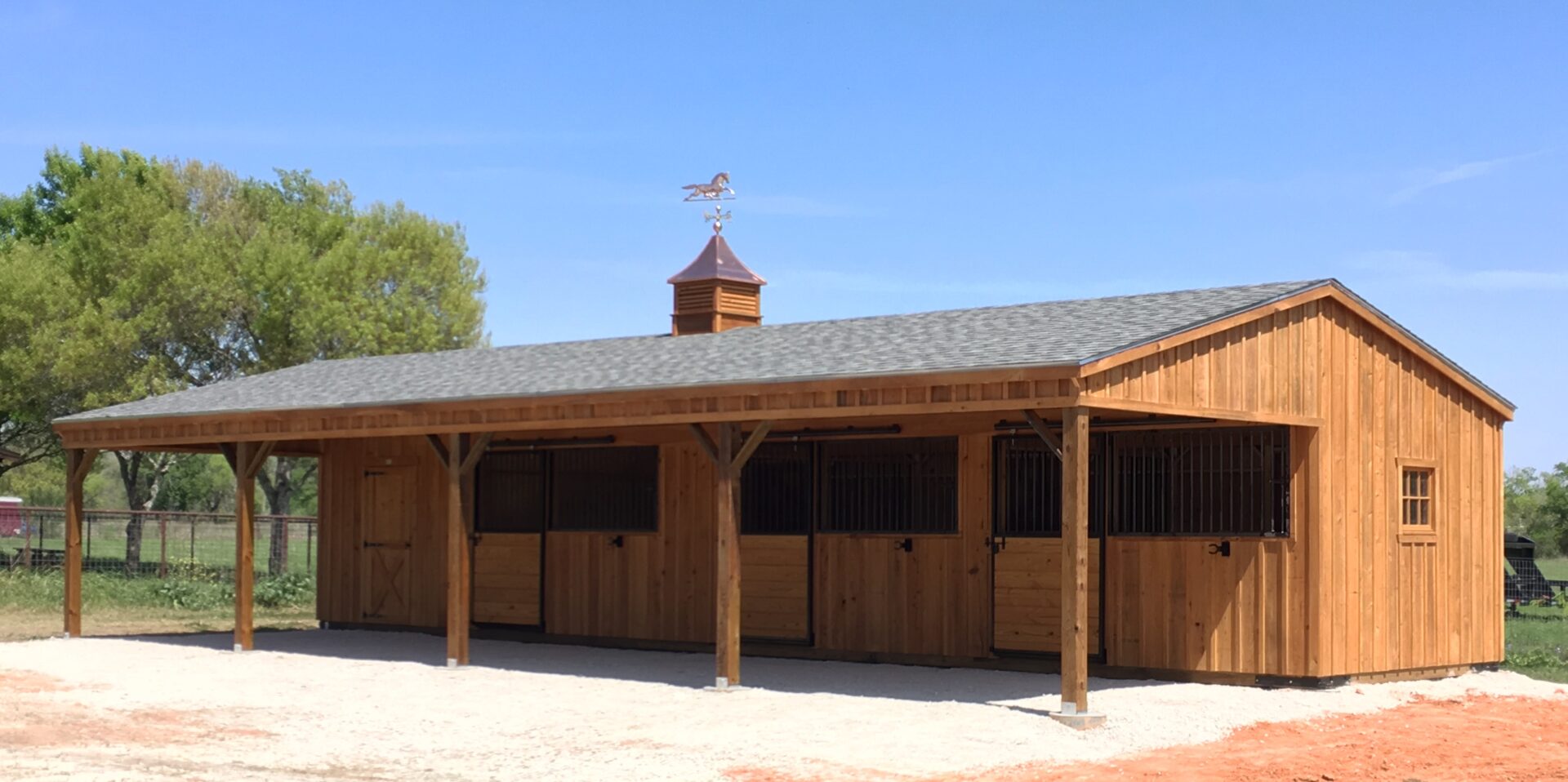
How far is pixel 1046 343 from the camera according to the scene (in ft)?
41.9

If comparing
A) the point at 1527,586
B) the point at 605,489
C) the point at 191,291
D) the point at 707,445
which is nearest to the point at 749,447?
the point at 707,445

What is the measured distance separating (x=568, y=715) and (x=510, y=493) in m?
6.98

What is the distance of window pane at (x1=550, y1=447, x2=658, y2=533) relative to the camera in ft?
58.2

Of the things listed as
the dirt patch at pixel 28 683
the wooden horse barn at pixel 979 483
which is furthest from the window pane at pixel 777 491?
the dirt patch at pixel 28 683

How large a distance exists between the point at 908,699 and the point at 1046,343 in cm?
270

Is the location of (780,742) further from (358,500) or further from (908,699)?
(358,500)

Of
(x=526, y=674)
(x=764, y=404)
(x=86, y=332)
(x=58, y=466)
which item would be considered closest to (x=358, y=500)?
(x=526, y=674)

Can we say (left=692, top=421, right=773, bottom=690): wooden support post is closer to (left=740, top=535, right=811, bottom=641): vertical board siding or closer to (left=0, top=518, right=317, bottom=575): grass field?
(left=740, top=535, right=811, bottom=641): vertical board siding

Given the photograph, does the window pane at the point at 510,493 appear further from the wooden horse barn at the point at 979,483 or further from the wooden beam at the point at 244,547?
the wooden beam at the point at 244,547

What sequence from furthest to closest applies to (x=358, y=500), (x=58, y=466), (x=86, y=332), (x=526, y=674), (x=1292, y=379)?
(x=58, y=466)
(x=86, y=332)
(x=358, y=500)
(x=526, y=674)
(x=1292, y=379)

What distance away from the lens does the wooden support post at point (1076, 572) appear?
38.1 feet

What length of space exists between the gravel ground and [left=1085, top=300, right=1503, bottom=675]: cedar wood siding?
39 centimetres

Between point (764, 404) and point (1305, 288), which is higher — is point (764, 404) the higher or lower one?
the lower one

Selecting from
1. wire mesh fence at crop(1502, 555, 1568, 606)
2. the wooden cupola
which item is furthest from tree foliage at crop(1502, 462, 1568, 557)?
the wooden cupola
